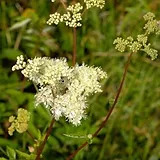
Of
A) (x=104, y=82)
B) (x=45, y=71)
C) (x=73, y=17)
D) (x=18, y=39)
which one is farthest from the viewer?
(x=18, y=39)

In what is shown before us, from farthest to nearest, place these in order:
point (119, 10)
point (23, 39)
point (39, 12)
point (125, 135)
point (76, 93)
Answer: point (119, 10)
point (39, 12)
point (23, 39)
point (125, 135)
point (76, 93)

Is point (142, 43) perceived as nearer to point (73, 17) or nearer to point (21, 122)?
point (73, 17)

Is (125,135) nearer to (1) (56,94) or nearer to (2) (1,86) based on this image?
(2) (1,86)

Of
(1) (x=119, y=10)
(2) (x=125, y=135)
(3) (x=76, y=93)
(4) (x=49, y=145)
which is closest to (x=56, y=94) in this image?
(3) (x=76, y=93)

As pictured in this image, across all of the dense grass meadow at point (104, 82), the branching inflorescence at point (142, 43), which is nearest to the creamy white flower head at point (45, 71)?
the branching inflorescence at point (142, 43)

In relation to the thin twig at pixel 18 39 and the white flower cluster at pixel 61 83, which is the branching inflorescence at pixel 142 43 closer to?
the white flower cluster at pixel 61 83

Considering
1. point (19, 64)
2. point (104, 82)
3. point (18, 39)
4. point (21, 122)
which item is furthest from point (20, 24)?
point (19, 64)

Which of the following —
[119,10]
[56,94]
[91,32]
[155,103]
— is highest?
[119,10]
